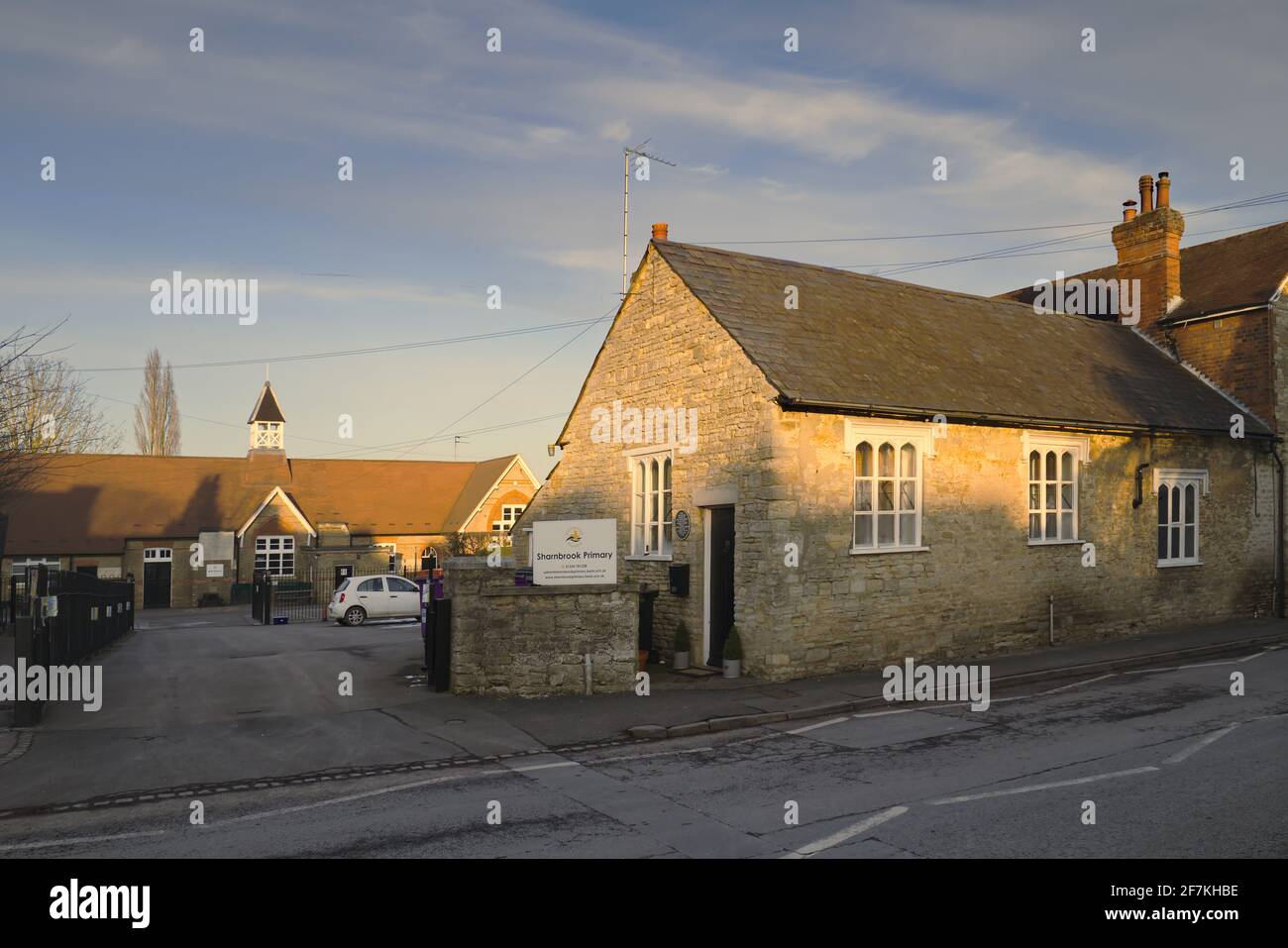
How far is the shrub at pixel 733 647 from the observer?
49.1ft

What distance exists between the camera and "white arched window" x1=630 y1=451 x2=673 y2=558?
1769cm

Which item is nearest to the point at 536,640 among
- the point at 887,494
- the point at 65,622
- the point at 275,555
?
the point at 887,494

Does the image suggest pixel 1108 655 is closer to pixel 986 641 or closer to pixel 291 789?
pixel 986 641

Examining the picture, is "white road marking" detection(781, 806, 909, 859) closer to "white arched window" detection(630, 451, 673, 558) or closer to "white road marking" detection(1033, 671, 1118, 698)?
"white road marking" detection(1033, 671, 1118, 698)

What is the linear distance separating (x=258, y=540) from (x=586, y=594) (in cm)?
3956

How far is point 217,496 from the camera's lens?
50656mm

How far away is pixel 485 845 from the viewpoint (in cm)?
720

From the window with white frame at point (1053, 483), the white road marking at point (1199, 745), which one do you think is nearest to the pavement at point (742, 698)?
the window with white frame at point (1053, 483)

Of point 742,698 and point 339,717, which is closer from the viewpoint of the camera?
point 339,717

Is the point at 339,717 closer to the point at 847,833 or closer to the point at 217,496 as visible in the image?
the point at 847,833

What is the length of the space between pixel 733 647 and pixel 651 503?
13.1 ft
